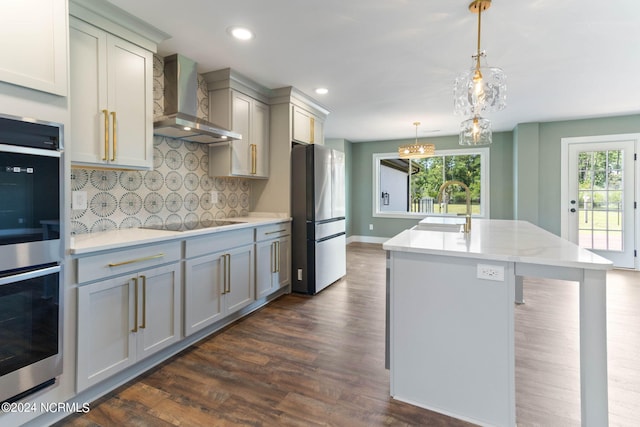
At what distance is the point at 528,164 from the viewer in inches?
211

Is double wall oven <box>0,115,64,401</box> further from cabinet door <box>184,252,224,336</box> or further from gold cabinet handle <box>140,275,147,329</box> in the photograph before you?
cabinet door <box>184,252,224,336</box>

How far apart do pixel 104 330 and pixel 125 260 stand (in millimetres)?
400

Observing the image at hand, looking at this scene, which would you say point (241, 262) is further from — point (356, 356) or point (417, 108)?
point (417, 108)

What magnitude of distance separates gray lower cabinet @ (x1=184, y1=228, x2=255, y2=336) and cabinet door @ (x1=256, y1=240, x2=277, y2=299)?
0.30ft

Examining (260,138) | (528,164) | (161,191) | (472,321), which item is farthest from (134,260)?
(528,164)

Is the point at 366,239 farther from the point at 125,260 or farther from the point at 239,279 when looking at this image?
the point at 125,260

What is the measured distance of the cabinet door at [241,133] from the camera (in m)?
3.23

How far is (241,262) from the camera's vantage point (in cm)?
289

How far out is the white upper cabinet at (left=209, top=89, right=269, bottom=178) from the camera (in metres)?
3.19

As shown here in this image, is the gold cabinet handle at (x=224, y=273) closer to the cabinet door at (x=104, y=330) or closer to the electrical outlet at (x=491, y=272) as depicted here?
the cabinet door at (x=104, y=330)

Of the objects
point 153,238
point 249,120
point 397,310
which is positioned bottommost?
point 397,310

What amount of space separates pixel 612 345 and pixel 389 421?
6.80ft

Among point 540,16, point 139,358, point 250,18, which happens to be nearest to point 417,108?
point 540,16

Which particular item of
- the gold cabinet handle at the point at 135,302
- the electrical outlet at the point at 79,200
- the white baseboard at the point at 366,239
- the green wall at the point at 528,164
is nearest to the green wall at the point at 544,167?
the green wall at the point at 528,164
